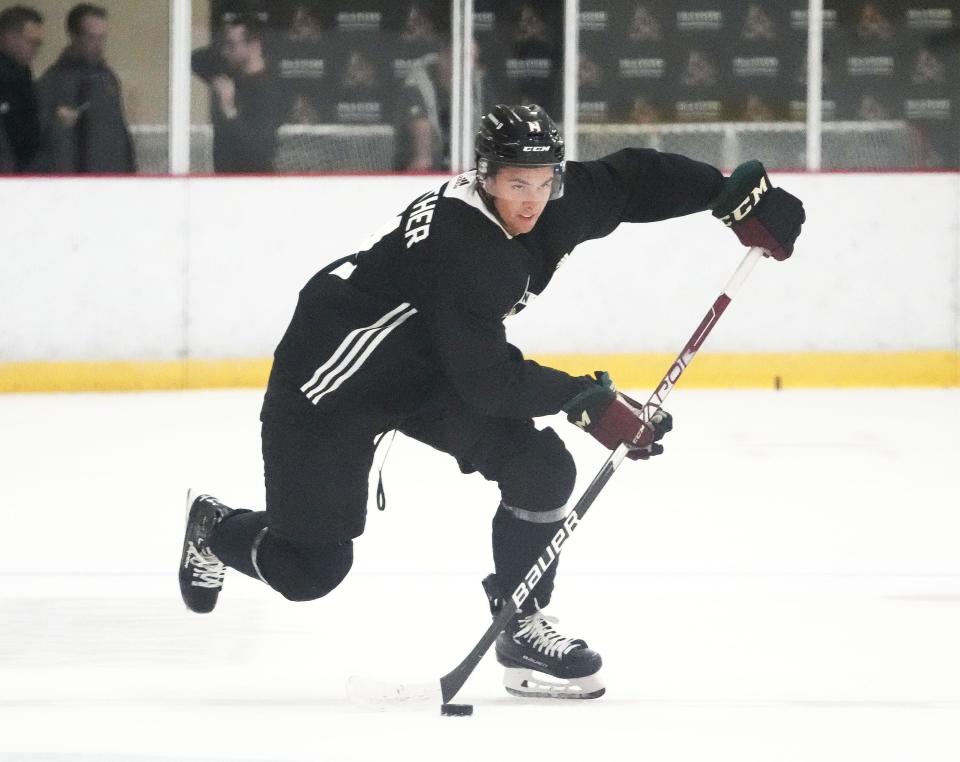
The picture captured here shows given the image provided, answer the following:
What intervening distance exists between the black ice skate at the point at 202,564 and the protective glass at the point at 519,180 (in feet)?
2.88

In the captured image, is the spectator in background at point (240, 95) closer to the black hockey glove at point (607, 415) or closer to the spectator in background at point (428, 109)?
the spectator in background at point (428, 109)

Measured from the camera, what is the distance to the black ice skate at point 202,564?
3258 mm

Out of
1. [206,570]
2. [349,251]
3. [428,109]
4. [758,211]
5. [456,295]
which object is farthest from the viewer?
[428,109]

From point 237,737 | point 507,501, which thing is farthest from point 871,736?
point 237,737

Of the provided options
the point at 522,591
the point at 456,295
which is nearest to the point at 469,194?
the point at 456,295

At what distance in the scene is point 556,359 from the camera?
271 inches

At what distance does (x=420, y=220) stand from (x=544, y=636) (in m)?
0.71

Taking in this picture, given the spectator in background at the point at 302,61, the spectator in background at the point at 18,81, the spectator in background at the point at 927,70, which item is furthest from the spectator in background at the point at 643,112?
the spectator in background at the point at 18,81

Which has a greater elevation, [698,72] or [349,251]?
[698,72]

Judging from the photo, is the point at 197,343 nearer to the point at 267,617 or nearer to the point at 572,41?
the point at 572,41

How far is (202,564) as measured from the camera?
3.27m

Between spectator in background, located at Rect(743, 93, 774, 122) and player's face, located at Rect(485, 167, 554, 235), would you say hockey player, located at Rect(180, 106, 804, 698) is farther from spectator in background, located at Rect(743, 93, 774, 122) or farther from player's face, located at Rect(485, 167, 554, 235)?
spectator in background, located at Rect(743, 93, 774, 122)

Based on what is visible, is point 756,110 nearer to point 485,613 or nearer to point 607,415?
point 485,613

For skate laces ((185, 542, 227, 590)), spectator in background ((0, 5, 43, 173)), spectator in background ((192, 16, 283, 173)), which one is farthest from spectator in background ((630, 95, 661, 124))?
skate laces ((185, 542, 227, 590))
